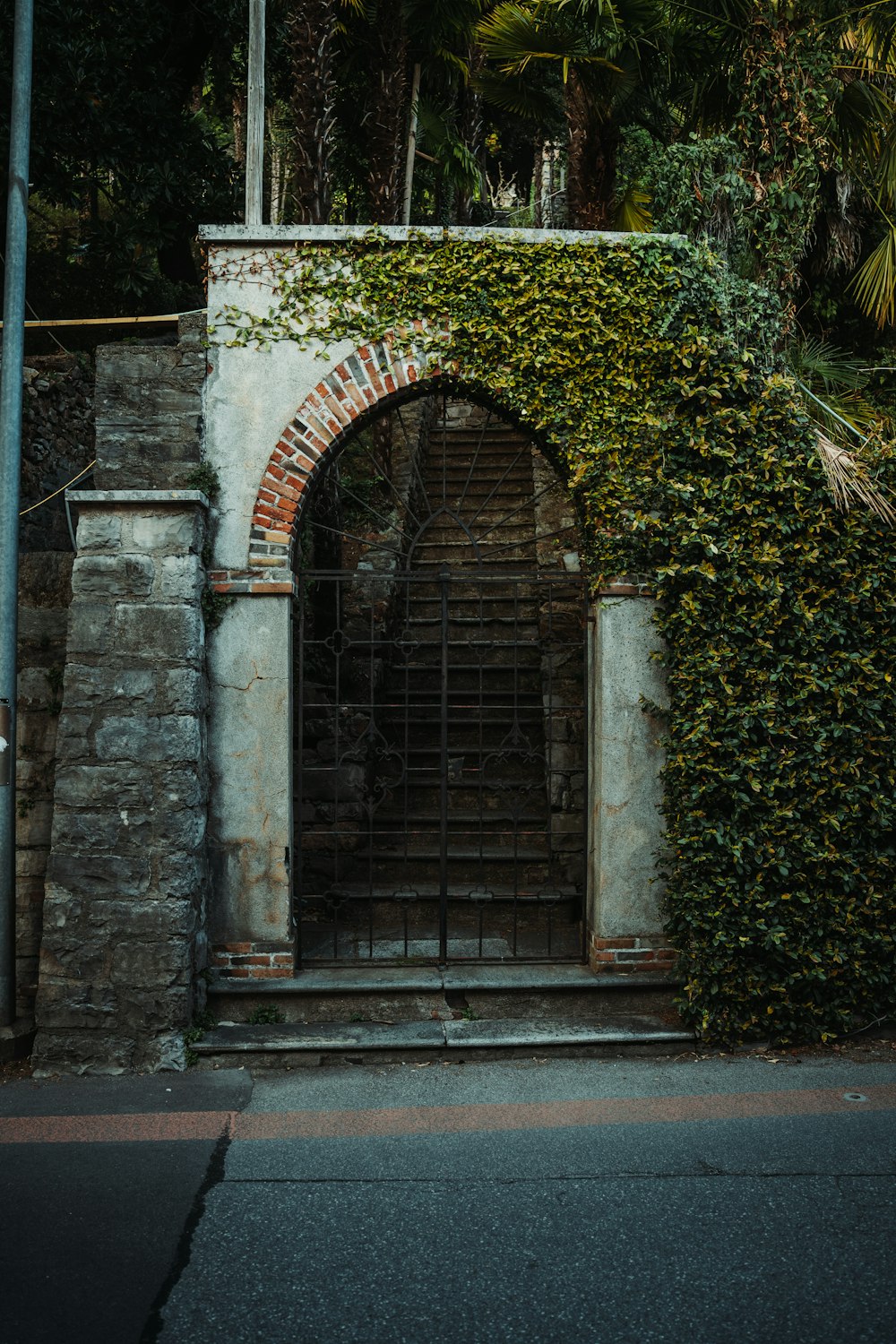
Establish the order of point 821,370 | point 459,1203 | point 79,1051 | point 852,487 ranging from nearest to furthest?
point 459,1203 → point 79,1051 → point 852,487 → point 821,370

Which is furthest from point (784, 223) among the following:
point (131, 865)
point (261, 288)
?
point (131, 865)

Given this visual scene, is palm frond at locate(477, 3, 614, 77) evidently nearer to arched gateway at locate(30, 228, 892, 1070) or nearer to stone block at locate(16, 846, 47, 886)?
arched gateway at locate(30, 228, 892, 1070)

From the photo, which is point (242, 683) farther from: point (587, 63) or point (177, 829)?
point (587, 63)

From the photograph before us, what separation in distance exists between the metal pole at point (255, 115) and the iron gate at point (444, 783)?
2357 millimetres

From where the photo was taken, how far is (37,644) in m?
6.15

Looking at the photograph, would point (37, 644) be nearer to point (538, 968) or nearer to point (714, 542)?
point (538, 968)

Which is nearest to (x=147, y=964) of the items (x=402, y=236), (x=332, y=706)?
(x=332, y=706)

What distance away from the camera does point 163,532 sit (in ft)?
19.5

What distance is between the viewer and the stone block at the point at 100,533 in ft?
19.4

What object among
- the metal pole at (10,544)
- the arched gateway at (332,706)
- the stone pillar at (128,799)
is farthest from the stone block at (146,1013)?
the metal pole at (10,544)

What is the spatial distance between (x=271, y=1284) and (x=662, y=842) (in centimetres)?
355

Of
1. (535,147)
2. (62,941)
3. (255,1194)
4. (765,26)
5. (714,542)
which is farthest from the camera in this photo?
(535,147)

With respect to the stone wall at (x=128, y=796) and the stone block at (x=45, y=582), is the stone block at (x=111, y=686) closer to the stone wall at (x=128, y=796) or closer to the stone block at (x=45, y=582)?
the stone wall at (x=128, y=796)

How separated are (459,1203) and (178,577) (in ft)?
11.5
